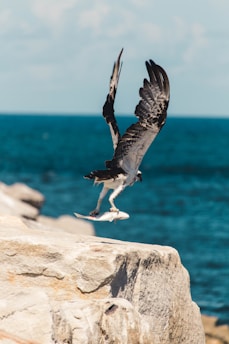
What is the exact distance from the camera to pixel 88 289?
31.7 ft

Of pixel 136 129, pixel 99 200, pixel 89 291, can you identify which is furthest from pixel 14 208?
pixel 89 291

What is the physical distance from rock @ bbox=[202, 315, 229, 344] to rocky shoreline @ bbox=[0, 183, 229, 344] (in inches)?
255

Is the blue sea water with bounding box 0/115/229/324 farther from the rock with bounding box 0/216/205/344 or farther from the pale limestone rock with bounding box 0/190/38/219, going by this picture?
the rock with bounding box 0/216/205/344

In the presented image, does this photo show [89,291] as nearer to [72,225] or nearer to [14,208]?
[14,208]

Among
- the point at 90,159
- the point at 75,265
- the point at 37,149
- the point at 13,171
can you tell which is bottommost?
the point at 75,265

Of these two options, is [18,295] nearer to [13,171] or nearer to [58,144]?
[13,171]

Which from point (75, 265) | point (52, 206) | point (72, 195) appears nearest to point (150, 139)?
point (75, 265)

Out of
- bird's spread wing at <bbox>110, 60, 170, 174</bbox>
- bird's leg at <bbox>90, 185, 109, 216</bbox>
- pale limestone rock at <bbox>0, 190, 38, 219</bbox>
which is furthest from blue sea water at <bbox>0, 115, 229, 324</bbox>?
bird's spread wing at <bbox>110, 60, 170, 174</bbox>

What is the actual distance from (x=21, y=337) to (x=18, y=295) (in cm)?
84

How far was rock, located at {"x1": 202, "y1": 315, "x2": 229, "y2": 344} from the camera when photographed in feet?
58.9

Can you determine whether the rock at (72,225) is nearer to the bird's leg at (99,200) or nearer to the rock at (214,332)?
the rock at (214,332)

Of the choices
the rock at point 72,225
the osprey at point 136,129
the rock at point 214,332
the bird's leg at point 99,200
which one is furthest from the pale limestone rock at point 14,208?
the osprey at point 136,129

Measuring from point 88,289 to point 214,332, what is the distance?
967 centimetres

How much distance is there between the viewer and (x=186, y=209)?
44.2 meters
